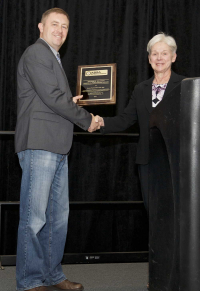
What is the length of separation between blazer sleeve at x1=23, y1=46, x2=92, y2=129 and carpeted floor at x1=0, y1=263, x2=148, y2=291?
1.08 metres

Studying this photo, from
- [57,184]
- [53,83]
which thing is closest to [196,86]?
[53,83]

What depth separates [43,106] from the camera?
6.36 feet

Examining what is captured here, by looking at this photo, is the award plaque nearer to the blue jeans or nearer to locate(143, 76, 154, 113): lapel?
locate(143, 76, 154, 113): lapel

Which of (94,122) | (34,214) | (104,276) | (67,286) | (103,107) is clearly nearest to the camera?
(34,214)

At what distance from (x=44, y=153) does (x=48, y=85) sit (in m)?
0.37

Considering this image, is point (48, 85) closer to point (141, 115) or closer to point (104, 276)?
point (141, 115)

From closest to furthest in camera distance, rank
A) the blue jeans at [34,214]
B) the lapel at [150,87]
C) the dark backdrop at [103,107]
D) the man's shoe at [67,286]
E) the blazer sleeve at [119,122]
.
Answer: the blue jeans at [34,214] < the man's shoe at [67,286] < the lapel at [150,87] < the blazer sleeve at [119,122] < the dark backdrop at [103,107]

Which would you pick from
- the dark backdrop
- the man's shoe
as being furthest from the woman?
the dark backdrop

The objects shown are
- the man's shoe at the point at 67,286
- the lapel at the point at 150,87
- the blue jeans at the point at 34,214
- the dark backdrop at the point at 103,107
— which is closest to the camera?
the blue jeans at the point at 34,214

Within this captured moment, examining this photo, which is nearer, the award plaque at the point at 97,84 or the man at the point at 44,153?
the man at the point at 44,153

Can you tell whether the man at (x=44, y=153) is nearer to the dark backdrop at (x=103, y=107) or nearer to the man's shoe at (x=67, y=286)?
the man's shoe at (x=67, y=286)

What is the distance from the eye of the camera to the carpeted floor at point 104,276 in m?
2.19

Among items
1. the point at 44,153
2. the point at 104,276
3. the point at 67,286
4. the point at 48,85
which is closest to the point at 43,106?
the point at 48,85

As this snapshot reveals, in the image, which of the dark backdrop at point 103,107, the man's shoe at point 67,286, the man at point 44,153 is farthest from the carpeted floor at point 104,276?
the dark backdrop at point 103,107
